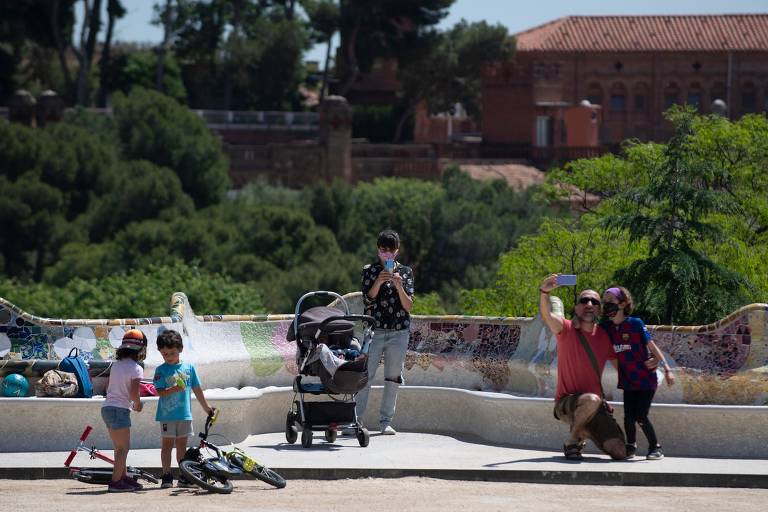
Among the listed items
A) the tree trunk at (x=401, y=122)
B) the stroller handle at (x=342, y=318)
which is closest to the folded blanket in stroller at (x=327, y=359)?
the stroller handle at (x=342, y=318)

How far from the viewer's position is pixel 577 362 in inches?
480

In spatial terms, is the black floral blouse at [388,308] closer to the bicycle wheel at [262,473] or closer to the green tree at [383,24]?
the bicycle wheel at [262,473]

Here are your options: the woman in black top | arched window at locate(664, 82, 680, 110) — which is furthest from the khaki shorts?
arched window at locate(664, 82, 680, 110)

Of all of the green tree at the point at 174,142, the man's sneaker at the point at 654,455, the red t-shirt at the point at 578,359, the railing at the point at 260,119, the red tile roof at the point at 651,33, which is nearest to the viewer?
the red t-shirt at the point at 578,359

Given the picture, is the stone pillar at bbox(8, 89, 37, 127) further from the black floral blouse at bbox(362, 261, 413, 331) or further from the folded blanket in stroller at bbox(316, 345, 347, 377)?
the folded blanket in stroller at bbox(316, 345, 347, 377)

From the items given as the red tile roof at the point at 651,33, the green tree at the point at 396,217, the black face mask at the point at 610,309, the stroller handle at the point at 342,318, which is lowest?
the green tree at the point at 396,217

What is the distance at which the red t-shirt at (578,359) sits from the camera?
12172 mm

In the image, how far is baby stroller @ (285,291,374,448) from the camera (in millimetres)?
12773

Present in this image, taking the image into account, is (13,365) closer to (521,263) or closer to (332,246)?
(521,263)

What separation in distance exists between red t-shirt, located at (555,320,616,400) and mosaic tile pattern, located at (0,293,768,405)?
116 centimetres

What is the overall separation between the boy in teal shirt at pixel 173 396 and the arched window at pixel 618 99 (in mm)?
78412

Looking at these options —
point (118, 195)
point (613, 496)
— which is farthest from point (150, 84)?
point (613, 496)

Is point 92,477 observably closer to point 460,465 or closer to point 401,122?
point 460,465

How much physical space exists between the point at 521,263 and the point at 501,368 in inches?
841
